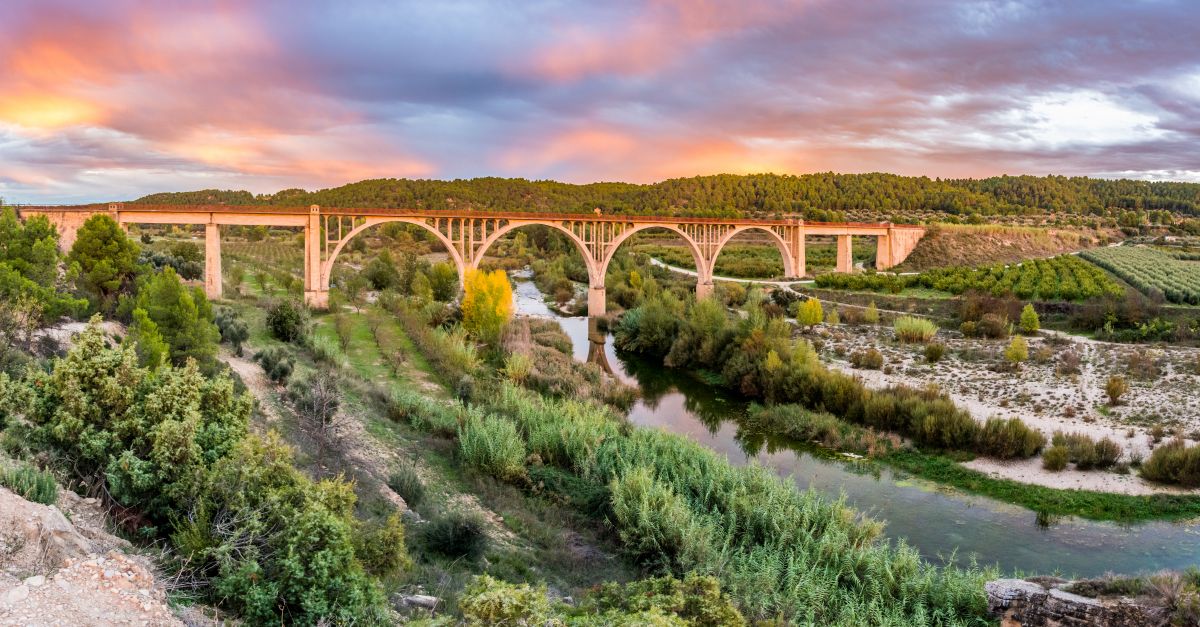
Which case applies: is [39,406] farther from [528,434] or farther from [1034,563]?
[1034,563]

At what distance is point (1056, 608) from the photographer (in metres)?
9.94

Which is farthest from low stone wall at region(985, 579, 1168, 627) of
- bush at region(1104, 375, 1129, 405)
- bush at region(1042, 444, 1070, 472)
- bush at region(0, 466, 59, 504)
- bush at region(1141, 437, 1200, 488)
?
bush at region(1104, 375, 1129, 405)

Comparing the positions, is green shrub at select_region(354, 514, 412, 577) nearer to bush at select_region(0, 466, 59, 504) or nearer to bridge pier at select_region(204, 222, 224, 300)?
bush at select_region(0, 466, 59, 504)

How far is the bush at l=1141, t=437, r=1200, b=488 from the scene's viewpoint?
16.8 m

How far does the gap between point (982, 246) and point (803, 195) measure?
52269mm

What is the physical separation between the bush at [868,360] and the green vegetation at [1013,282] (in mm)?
14419

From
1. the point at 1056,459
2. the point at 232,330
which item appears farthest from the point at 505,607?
the point at 232,330

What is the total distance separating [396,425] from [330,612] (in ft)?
36.5

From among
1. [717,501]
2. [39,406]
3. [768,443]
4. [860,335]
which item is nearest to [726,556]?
[717,501]

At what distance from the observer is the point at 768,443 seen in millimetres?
22047

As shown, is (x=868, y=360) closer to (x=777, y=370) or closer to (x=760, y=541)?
(x=777, y=370)

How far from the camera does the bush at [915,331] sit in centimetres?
3206

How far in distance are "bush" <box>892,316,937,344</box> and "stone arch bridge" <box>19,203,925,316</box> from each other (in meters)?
17.9

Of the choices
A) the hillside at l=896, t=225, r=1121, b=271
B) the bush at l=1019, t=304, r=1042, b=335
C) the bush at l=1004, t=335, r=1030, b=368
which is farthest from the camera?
the hillside at l=896, t=225, r=1121, b=271
